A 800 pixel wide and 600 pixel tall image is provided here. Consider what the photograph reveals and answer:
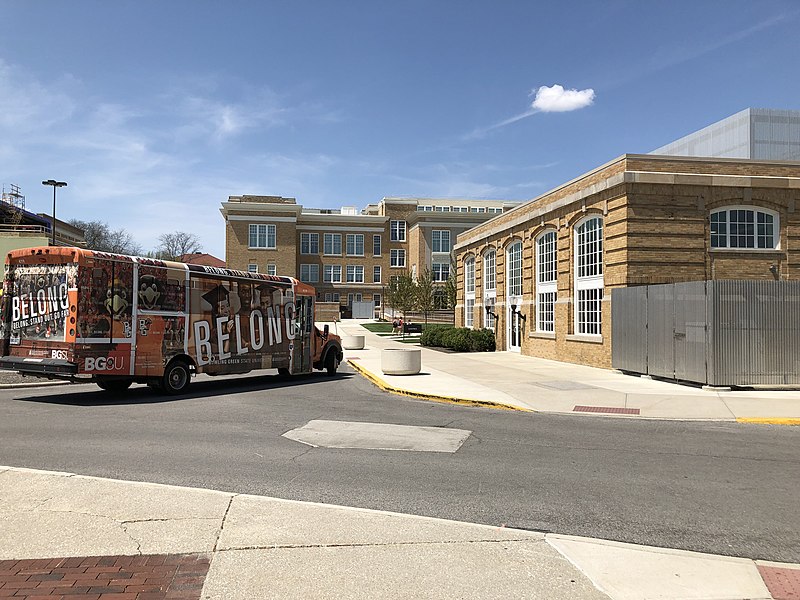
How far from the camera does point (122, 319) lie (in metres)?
13.4

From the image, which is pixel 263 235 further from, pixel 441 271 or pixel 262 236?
pixel 441 271

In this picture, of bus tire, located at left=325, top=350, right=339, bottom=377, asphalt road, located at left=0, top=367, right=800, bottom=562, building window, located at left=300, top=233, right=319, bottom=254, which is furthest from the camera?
building window, located at left=300, top=233, right=319, bottom=254

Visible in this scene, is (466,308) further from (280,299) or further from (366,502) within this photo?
(366,502)

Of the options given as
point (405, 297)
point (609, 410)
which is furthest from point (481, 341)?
point (405, 297)

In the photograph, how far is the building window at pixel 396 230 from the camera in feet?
262

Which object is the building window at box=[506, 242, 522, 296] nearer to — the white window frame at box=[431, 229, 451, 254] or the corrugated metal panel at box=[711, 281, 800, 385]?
the corrugated metal panel at box=[711, 281, 800, 385]

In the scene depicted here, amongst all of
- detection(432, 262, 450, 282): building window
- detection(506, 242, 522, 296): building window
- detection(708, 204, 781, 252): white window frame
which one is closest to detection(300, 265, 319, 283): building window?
detection(432, 262, 450, 282): building window

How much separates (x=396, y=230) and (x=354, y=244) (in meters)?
5.70

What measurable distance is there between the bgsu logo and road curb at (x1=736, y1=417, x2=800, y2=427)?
11.9 meters

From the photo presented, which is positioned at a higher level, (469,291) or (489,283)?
(489,283)

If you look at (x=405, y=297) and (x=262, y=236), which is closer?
(x=405, y=297)

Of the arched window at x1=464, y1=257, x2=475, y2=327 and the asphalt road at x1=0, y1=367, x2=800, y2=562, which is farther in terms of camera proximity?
the arched window at x1=464, y1=257, x2=475, y2=327

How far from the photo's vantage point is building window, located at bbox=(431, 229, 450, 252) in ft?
236

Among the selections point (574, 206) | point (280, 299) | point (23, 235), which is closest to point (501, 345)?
point (574, 206)
